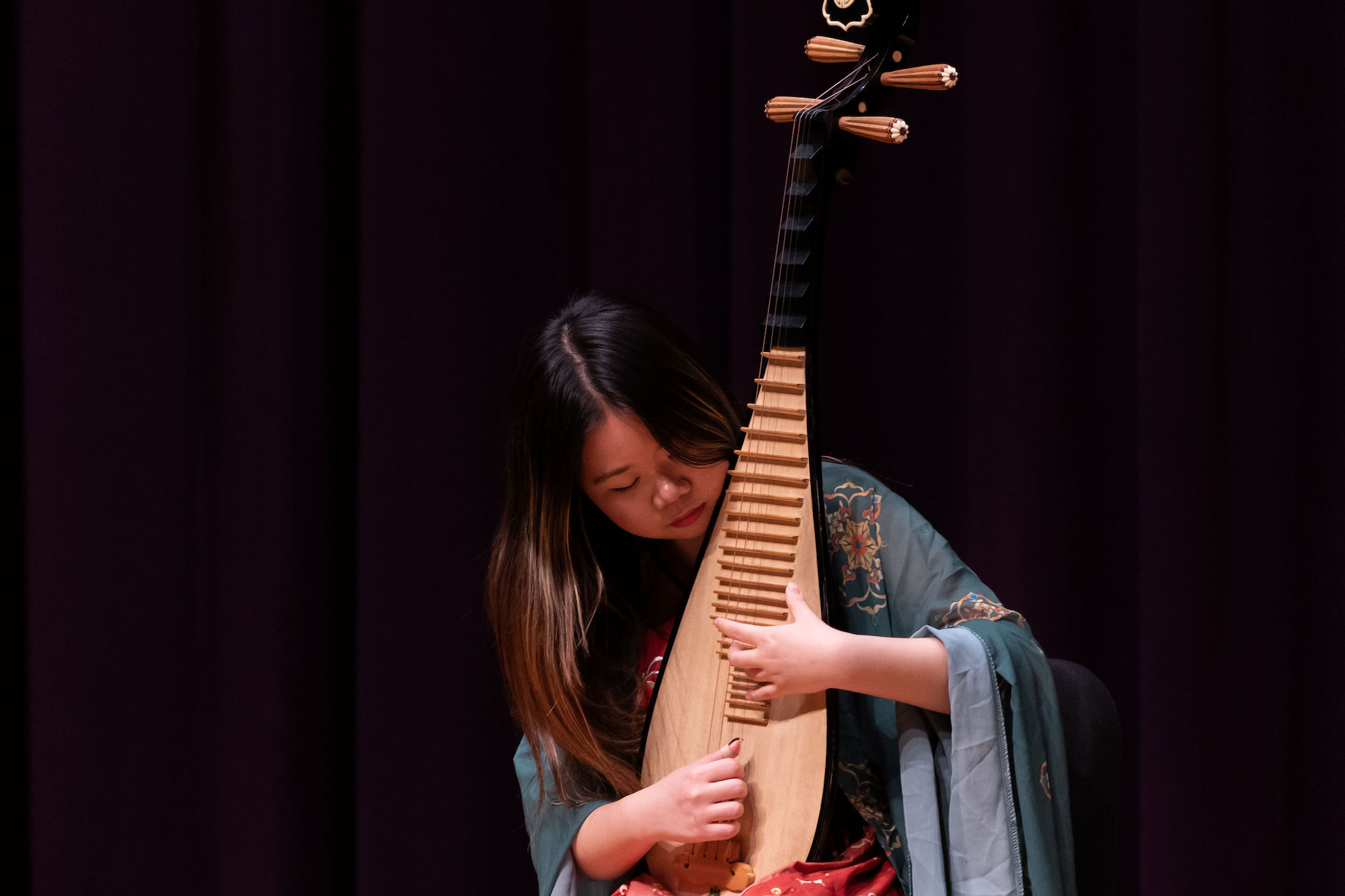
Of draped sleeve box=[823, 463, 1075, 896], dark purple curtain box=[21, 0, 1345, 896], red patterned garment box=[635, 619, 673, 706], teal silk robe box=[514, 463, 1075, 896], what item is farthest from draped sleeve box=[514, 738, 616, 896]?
dark purple curtain box=[21, 0, 1345, 896]

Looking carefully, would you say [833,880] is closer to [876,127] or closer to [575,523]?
[575,523]

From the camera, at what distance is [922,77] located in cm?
94

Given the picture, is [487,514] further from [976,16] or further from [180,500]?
[976,16]

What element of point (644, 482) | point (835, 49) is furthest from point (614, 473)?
point (835, 49)

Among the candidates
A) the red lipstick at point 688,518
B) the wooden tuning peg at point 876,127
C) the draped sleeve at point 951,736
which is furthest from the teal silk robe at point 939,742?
the wooden tuning peg at point 876,127

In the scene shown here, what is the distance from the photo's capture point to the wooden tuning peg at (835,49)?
100 centimetres

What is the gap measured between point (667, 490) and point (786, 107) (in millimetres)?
334

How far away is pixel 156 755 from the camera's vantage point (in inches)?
59.6

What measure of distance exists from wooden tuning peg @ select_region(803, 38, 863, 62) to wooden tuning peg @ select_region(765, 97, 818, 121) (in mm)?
36

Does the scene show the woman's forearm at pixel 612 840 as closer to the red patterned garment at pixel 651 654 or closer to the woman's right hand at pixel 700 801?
the woman's right hand at pixel 700 801

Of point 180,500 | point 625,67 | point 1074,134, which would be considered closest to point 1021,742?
point 1074,134

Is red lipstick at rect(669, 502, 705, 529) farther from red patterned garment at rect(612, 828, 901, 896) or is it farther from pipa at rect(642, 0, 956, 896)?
red patterned garment at rect(612, 828, 901, 896)

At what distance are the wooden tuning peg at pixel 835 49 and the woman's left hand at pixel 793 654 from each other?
0.44 m

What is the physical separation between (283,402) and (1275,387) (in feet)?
3.78
